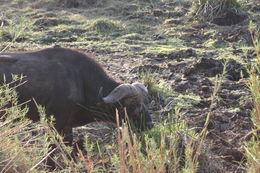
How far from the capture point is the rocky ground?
5.53m

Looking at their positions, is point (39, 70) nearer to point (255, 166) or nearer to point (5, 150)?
point (5, 150)

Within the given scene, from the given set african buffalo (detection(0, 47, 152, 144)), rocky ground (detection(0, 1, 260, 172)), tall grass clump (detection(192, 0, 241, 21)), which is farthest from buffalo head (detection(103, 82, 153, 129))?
tall grass clump (detection(192, 0, 241, 21))

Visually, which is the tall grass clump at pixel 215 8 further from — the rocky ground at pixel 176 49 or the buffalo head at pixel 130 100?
the buffalo head at pixel 130 100

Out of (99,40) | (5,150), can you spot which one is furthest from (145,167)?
(99,40)

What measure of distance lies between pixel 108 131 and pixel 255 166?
9.19 feet

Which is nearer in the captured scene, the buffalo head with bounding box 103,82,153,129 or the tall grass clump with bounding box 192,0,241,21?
the buffalo head with bounding box 103,82,153,129

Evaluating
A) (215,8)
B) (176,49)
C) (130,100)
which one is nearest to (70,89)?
(130,100)

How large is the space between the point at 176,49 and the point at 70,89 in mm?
4399

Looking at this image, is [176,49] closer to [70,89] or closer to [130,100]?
[130,100]

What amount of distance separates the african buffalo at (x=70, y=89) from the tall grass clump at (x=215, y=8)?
20.9 ft

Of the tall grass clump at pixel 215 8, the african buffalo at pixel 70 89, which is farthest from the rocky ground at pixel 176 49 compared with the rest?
the african buffalo at pixel 70 89

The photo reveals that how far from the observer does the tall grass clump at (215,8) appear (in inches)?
461

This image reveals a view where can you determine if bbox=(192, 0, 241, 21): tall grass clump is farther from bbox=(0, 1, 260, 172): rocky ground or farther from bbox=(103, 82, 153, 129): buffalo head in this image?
bbox=(103, 82, 153, 129): buffalo head

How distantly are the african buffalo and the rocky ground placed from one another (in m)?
0.32
